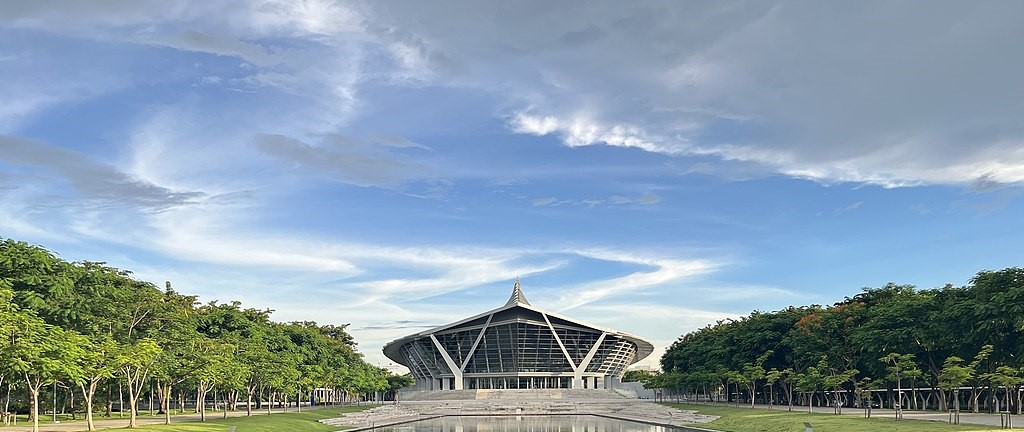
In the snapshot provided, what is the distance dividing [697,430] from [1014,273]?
19996 millimetres

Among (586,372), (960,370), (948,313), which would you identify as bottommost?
(586,372)

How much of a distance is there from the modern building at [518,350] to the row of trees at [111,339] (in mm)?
58979

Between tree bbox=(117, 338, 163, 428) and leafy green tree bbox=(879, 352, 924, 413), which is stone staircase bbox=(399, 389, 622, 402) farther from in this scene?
tree bbox=(117, 338, 163, 428)

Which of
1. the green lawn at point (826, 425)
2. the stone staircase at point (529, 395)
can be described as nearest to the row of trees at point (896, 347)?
the green lawn at point (826, 425)

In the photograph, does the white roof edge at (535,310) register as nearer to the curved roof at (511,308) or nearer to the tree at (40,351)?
the curved roof at (511,308)

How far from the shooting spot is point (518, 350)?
14238cm

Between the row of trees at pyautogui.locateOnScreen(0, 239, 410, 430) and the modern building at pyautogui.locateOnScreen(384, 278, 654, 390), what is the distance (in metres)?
59.0

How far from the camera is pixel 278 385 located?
6675cm

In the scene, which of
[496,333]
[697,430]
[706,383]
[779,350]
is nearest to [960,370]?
[697,430]

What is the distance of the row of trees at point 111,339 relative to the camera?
3102 cm

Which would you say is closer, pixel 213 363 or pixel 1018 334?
pixel 1018 334

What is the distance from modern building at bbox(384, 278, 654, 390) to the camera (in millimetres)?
140875

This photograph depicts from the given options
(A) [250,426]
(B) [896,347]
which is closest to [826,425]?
(B) [896,347]

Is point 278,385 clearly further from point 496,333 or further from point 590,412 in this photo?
point 496,333
